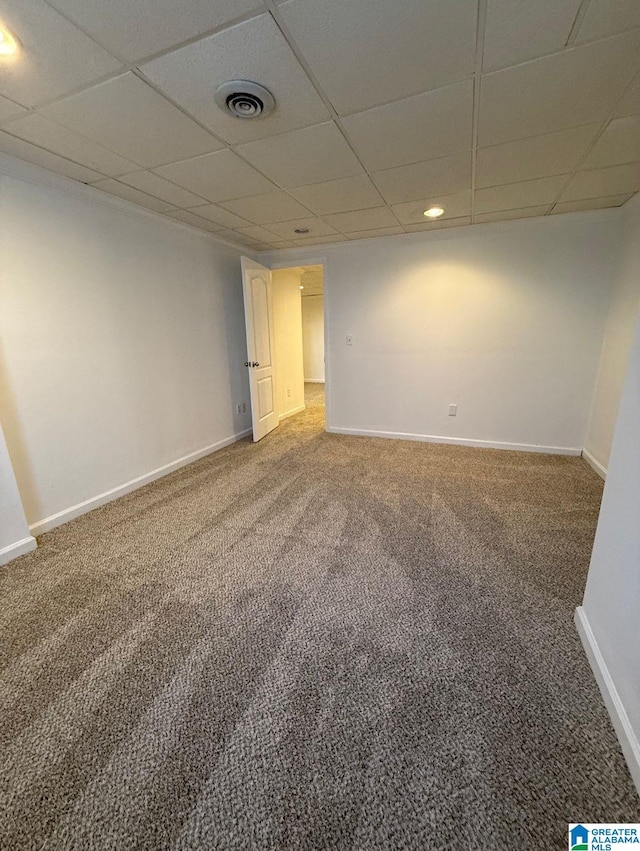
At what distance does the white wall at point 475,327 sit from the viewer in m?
3.10

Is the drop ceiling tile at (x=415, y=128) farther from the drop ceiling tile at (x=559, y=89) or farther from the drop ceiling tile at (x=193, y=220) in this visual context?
the drop ceiling tile at (x=193, y=220)

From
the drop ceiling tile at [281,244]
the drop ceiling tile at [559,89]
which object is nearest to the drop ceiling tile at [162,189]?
the drop ceiling tile at [281,244]

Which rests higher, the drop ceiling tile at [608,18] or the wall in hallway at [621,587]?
the drop ceiling tile at [608,18]

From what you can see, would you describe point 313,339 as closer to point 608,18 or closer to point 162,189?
point 162,189

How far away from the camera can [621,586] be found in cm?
115

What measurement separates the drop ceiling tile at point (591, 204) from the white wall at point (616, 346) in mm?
85

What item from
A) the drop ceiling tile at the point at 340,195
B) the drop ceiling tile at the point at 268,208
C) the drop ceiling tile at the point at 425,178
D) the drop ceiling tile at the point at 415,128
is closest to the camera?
the drop ceiling tile at the point at 415,128

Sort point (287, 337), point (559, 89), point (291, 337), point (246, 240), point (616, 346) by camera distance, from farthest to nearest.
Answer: point (291, 337) → point (287, 337) → point (246, 240) → point (616, 346) → point (559, 89)

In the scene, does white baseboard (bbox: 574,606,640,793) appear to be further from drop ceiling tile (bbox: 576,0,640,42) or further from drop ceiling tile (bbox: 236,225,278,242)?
drop ceiling tile (bbox: 236,225,278,242)

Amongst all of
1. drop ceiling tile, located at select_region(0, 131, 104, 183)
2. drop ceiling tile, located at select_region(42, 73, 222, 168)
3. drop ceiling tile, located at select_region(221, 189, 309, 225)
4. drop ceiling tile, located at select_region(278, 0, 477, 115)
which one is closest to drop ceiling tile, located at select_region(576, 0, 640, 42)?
drop ceiling tile, located at select_region(278, 0, 477, 115)

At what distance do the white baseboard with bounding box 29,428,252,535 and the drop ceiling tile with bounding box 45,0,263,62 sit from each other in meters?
2.59

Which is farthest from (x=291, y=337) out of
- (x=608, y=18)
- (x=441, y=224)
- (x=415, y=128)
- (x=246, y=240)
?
(x=608, y=18)

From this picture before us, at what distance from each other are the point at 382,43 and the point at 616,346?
301cm

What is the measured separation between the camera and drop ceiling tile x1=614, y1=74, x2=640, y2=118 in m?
1.39
